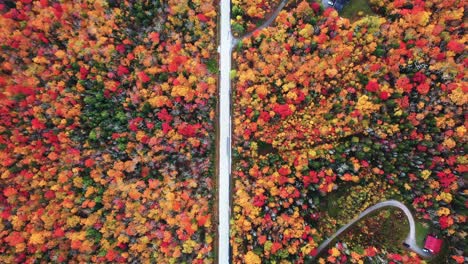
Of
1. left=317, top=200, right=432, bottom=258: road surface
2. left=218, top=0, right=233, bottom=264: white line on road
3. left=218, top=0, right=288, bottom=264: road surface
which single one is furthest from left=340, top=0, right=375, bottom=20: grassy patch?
left=317, top=200, right=432, bottom=258: road surface

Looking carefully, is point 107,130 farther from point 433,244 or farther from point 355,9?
point 433,244

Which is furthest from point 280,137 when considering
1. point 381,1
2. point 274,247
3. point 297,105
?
point 381,1

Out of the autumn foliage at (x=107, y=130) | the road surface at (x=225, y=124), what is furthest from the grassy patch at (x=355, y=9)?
the autumn foliage at (x=107, y=130)

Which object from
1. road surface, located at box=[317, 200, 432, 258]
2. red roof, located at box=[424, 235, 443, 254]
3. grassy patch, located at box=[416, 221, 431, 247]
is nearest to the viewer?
red roof, located at box=[424, 235, 443, 254]

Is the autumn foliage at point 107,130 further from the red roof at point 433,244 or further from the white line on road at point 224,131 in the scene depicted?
the red roof at point 433,244

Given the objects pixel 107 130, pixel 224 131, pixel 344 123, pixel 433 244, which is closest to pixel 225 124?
pixel 224 131

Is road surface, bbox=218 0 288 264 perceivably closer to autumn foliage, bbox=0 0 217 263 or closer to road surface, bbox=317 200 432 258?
autumn foliage, bbox=0 0 217 263
